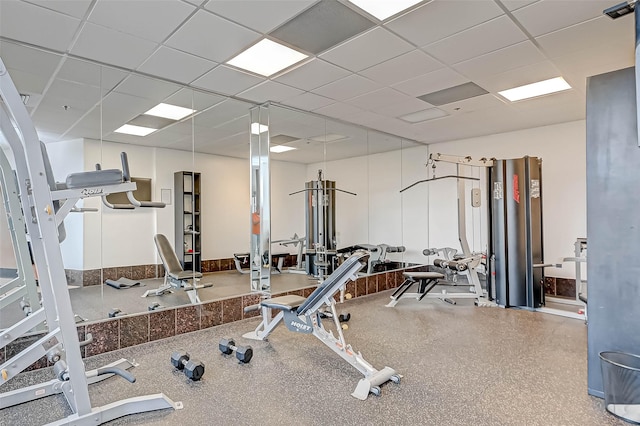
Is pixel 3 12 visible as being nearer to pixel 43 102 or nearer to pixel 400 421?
pixel 43 102

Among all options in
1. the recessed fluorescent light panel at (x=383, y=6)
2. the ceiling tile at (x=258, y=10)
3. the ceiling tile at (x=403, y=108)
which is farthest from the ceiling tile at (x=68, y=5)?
the ceiling tile at (x=403, y=108)

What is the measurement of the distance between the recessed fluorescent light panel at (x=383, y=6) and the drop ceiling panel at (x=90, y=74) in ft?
7.94

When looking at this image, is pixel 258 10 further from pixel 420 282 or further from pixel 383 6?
pixel 420 282

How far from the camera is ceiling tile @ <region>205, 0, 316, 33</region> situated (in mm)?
2377

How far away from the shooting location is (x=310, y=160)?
5684 millimetres

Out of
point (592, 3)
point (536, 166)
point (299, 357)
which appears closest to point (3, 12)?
point (299, 357)

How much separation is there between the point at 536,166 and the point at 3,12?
5623 mm

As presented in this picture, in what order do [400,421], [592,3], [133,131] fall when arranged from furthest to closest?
Result: 1. [133,131]
2. [592,3]
3. [400,421]

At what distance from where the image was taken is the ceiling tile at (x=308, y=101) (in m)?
4.29

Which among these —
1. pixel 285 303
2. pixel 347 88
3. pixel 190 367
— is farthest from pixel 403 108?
pixel 190 367

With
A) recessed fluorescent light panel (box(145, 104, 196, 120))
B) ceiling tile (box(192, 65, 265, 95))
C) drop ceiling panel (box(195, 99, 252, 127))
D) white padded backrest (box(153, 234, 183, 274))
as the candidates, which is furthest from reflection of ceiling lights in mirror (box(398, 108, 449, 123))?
white padded backrest (box(153, 234, 183, 274))

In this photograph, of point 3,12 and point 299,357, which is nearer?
point 3,12

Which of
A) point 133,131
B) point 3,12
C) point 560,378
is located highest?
point 3,12

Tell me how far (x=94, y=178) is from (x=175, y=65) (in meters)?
1.78
